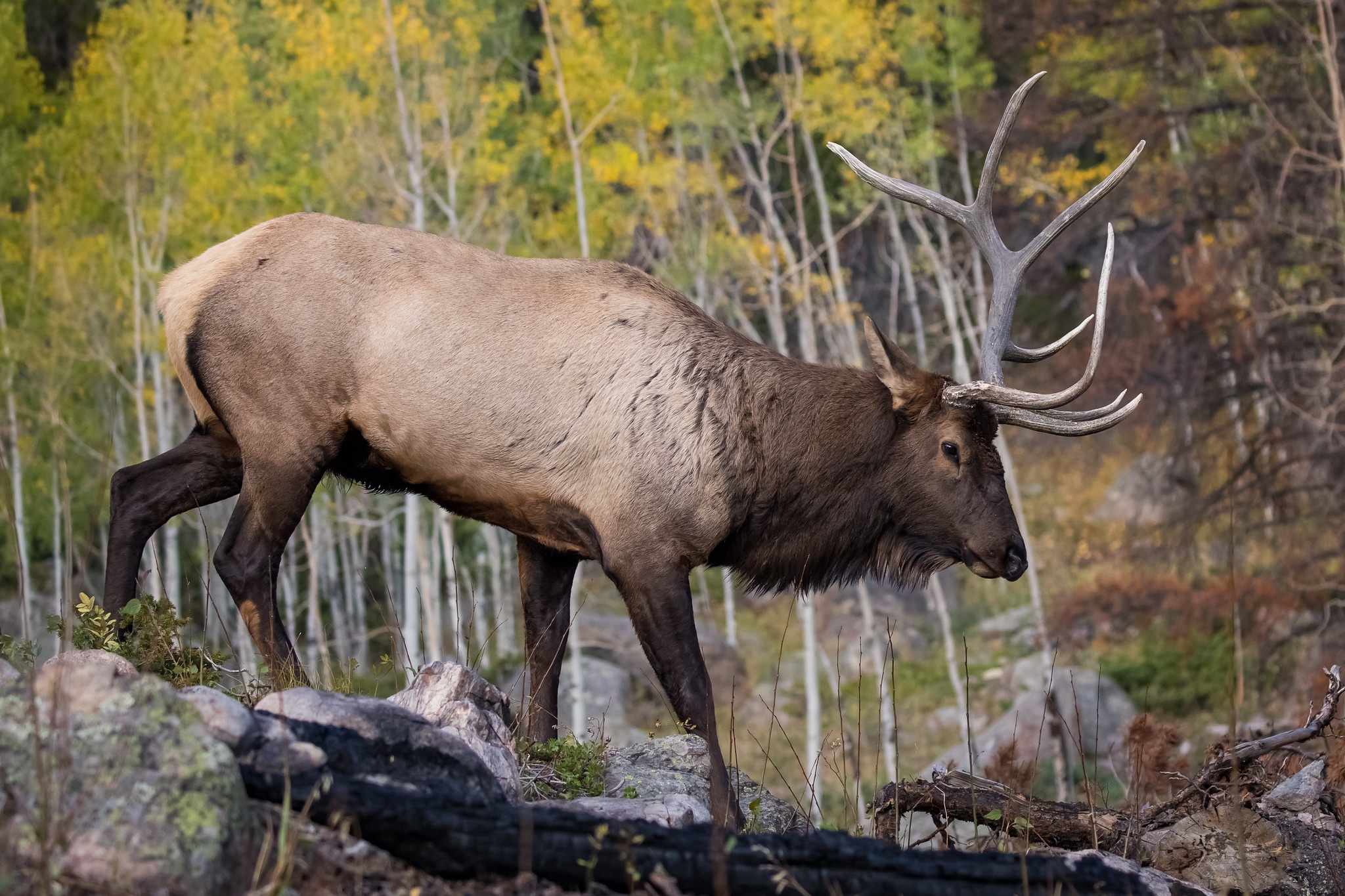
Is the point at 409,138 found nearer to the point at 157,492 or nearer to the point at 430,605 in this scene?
the point at 430,605

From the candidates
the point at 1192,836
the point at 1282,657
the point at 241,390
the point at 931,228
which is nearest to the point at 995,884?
the point at 1192,836

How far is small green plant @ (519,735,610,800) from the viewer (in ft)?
14.4

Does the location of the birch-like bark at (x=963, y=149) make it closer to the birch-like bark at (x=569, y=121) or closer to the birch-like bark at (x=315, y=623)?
the birch-like bark at (x=569, y=121)

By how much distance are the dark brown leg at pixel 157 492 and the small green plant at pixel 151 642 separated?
29 cm

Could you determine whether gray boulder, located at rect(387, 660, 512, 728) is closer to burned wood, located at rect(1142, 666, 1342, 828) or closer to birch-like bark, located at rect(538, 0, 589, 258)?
burned wood, located at rect(1142, 666, 1342, 828)

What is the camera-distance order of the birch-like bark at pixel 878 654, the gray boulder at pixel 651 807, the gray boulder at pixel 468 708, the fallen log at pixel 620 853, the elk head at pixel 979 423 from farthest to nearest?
the birch-like bark at pixel 878 654
the elk head at pixel 979 423
the gray boulder at pixel 468 708
the gray boulder at pixel 651 807
the fallen log at pixel 620 853

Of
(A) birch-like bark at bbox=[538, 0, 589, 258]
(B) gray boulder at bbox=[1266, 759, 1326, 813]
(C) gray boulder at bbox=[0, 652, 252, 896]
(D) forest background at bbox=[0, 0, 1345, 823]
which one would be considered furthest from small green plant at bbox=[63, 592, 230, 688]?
(A) birch-like bark at bbox=[538, 0, 589, 258]

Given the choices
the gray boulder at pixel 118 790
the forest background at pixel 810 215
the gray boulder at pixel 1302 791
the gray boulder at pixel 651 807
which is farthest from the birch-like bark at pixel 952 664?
the gray boulder at pixel 118 790

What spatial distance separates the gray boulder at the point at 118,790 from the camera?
2.44 m

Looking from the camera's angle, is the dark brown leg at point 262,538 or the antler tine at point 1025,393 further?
the antler tine at point 1025,393

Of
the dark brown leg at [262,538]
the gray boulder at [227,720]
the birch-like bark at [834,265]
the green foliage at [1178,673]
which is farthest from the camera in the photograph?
the birch-like bark at [834,265]

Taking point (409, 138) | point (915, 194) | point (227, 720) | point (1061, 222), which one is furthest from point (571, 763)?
point (409, 138)

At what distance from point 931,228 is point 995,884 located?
1126 inches

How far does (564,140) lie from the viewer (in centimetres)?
2538
